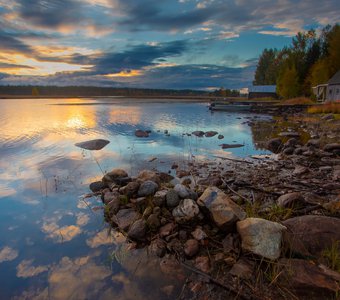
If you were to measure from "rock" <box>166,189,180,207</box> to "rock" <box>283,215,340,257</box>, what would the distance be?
2.13 metres

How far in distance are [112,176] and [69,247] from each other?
114 inches

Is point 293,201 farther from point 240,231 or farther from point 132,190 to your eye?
point 132,190

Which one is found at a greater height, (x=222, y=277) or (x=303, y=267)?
(x=303, y=267)

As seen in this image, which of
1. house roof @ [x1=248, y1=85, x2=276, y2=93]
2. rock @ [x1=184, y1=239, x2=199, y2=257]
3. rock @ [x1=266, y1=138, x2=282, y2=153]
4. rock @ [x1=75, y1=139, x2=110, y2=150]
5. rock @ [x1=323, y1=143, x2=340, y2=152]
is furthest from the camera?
house roof @ [x1=248, y1=85, x2=276, y2=93]

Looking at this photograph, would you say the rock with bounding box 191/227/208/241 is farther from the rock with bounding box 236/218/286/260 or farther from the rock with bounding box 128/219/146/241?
the rock with bounding box 128/219/146/241

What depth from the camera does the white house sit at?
39109 mm

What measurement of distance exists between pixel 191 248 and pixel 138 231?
1130 mm

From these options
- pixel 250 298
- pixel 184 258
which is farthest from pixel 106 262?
pixel 250 298

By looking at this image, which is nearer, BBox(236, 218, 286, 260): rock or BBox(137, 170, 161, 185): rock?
BBox(236, 218, 286, 260): rock

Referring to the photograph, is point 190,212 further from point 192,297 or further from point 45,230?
point 45,230

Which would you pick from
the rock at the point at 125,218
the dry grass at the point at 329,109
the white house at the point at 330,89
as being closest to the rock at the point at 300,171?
the rock at the point at 125,218

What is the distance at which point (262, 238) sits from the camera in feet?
12.3

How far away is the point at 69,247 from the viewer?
4664mm

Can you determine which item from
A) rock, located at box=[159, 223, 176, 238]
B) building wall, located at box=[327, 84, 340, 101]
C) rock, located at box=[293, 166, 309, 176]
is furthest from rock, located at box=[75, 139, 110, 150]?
building wall, located at box=[327, 84, 340, 101]
